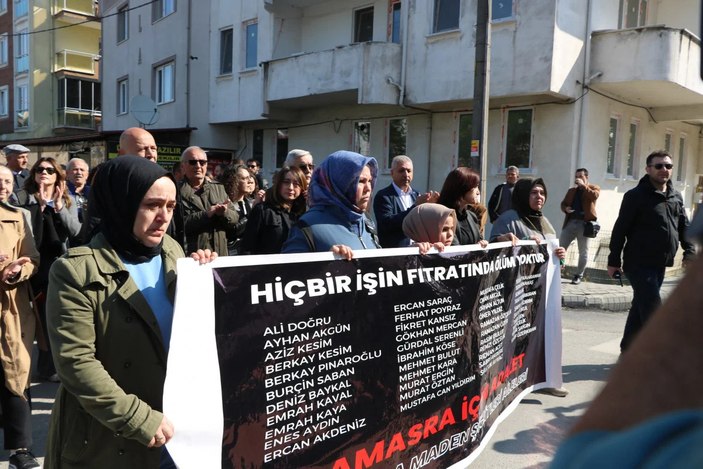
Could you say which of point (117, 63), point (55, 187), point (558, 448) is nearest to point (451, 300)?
point (558, 448)

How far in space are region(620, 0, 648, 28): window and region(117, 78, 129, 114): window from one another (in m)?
21.1

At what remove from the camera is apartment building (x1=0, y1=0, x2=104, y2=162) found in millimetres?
33125

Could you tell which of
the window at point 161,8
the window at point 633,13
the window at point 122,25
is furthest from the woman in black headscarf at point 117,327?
the window at point 122,25

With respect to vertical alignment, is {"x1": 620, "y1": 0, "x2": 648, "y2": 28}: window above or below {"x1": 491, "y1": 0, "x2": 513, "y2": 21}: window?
above

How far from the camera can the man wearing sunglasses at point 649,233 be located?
17.8 feet

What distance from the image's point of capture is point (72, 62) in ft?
110

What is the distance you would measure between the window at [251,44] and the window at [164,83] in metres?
4.32

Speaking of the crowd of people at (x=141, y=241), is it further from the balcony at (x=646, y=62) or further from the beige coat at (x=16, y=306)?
the balcony at (x=646, y=62)

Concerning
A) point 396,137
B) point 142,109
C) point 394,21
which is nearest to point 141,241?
point 142,109

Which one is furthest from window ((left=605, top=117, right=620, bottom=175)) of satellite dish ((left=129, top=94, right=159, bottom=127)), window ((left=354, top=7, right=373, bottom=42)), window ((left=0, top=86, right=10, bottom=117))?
window ((left=0, top=86, right=10, bottom=117))

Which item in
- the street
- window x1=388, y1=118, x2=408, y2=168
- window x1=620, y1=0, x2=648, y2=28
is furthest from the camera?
window x1=388, y1=118, x2=408, y2=168

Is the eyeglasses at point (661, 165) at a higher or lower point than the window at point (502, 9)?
lower

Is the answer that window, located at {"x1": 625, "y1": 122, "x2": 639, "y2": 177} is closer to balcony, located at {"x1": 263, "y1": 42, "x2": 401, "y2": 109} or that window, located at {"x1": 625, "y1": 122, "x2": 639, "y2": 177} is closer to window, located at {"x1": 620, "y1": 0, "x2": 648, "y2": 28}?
window, located at {"x1": 620, "y1": 0, "x2": 648, "y2": 28}

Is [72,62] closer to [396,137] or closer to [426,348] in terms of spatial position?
[396,137]
